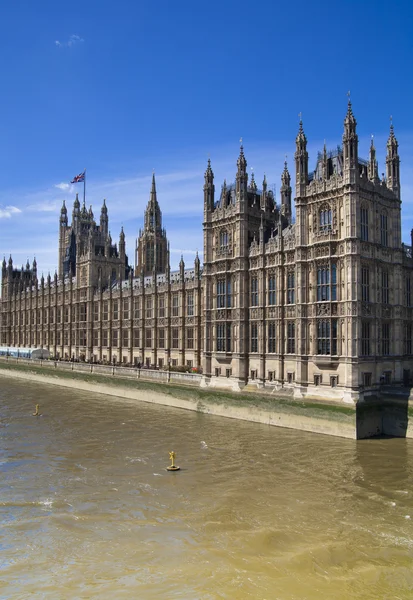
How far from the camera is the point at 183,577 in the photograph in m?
20.2

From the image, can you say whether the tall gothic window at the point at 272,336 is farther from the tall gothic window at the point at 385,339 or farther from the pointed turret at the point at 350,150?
the pointed turret at the point at 350,150

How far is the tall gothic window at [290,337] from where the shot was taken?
172 feet

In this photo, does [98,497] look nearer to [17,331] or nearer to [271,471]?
[271,471]

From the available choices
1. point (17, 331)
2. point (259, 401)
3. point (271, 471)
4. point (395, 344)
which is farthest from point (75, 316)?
point (271, 471)

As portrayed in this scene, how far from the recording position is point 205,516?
2691cm

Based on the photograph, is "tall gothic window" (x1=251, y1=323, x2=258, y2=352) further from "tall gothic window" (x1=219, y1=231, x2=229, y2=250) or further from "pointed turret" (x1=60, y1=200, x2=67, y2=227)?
"pointed turret" (x1=60, y1=200, x2=67, y2=227)

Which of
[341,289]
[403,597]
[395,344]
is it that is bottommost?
[403,597]

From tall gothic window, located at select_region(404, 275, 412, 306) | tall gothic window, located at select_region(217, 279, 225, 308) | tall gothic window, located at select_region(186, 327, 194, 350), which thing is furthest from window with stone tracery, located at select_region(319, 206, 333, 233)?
tall gothic window, located at select_region(186, 327, 194, 350)

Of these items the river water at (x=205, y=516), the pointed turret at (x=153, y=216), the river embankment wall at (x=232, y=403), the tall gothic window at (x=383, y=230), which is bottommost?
the river water at (x=205, y=516)

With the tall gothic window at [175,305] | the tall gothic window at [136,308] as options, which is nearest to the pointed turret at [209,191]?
the tall gothic window at [175,305]

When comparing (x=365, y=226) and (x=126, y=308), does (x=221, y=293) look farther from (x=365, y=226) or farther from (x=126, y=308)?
(x=126, y=308)

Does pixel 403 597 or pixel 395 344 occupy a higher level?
pixel 395 344

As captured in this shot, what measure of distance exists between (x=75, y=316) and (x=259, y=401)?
69030 mm

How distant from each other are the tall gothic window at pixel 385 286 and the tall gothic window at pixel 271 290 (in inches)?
416
